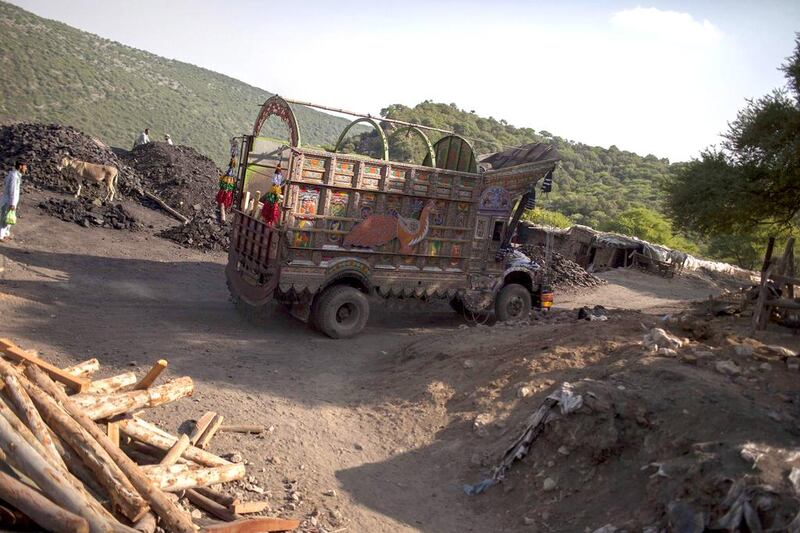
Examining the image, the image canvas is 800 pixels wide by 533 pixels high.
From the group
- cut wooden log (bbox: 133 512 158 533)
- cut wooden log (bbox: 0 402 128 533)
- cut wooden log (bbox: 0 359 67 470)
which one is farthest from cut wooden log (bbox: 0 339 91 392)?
cut wooden log (bbox: 133 512 158 533)

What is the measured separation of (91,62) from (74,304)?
43400 millimetres

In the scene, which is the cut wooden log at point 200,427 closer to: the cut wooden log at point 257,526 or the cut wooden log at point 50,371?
the cut wooden log at point 50,371

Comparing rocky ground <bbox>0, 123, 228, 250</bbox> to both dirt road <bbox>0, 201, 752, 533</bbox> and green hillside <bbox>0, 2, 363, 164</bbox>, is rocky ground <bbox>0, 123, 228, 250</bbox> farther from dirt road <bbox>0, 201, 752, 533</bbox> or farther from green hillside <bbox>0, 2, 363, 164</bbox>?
green hillside <bbox>0, 2, 363, 164</bbox>

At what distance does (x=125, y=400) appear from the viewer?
542 centimetres

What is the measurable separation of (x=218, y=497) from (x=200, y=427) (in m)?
1.17

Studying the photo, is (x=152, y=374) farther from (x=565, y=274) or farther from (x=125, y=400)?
(x=565, y=274)

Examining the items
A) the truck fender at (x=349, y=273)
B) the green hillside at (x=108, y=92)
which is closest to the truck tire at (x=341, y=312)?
the truck fender at (x=349, y=273)

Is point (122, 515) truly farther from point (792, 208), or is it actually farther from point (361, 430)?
point (792, 208)

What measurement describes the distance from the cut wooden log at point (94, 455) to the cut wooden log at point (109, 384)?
0.55 m

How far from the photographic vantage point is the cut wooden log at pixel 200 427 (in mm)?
6113

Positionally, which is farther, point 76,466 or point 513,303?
point 513,303

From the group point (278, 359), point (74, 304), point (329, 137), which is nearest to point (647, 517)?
point (278, 359)

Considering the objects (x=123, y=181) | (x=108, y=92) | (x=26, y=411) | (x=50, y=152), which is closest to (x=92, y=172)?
(x=123, y=181)

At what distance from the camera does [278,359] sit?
31.8 ft
